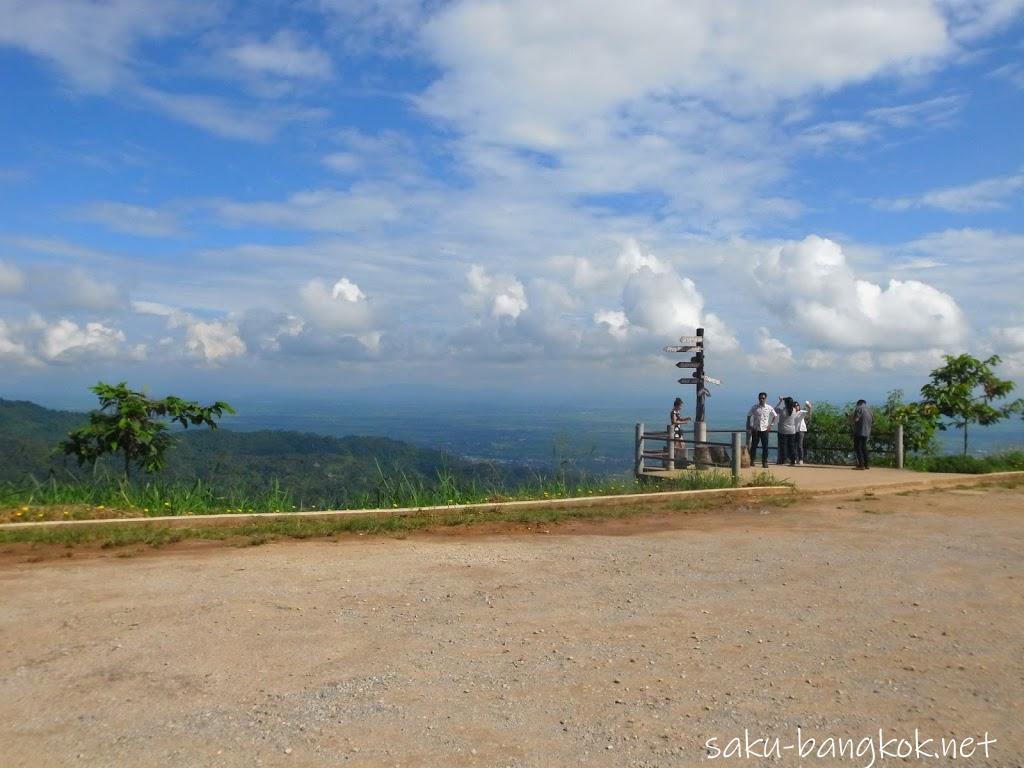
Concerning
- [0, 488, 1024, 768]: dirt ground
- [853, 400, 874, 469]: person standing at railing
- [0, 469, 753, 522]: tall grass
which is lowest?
[0, 488, 1024, 768]: dirt ground

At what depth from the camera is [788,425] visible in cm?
1866

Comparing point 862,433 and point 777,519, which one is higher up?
point 862,433

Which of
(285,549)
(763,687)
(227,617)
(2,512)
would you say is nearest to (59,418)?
(2,512)

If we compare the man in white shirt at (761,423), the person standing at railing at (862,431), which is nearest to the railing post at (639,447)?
the man in white shirt at (761,423)

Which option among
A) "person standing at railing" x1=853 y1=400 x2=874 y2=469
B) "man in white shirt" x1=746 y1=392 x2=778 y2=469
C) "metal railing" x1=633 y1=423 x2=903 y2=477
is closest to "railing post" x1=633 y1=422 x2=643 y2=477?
"metal railing" x1=633 y1=423 x2=903 y2=477

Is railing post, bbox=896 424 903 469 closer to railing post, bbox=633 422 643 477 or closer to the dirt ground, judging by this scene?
railing post, bbox=633 422 643 477

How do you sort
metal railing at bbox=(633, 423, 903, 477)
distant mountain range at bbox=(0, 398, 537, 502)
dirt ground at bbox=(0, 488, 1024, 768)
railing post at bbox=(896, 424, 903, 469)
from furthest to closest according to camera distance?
railing post at bbox=(896, 424, 903, 469)
metal railing at bbox=(633, 423, 903, 477)
distant mountain range at bbox=(0, 398, 537, 502)
dirt ground at bbox=(0, 488, 1024, 768)

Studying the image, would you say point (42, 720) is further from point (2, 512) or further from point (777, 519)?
point (777, 519)

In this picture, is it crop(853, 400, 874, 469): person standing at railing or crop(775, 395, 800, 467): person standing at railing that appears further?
crop(775, 395, 800, 467): person standing at railing

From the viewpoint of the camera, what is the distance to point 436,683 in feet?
16.2

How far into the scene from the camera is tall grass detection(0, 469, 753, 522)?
34.1 feet

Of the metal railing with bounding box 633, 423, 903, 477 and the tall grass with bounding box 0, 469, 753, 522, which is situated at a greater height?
the metal railing with bounding box 633, 423, 903, 477

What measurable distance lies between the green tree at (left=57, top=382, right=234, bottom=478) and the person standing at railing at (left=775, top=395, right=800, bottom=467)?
11.9m

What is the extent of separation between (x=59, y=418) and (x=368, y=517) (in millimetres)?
27686
